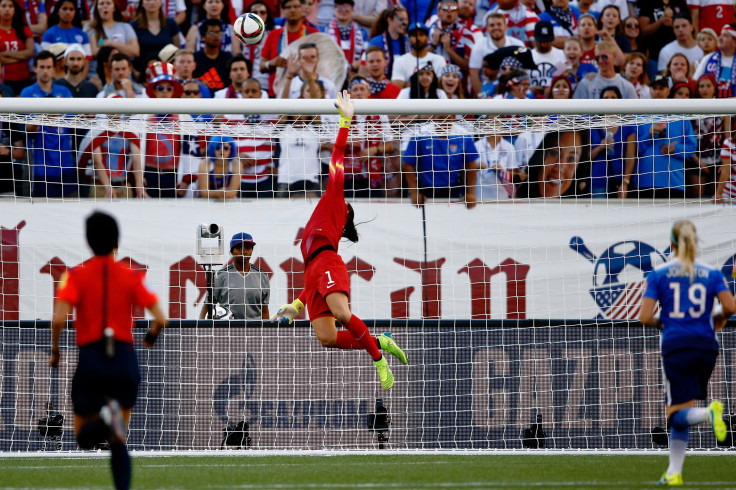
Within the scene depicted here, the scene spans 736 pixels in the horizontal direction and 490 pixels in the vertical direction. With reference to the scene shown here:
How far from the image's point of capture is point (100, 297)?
630cm

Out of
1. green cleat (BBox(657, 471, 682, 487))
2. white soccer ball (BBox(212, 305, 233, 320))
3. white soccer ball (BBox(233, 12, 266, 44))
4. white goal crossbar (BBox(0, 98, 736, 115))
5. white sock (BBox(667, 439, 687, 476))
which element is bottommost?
green cleat (BBox(657, 471, 682, 487))

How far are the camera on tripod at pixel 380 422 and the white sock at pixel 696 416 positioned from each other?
447cm

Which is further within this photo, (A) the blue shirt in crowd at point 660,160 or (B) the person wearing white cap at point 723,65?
(B) the person wearing white cap at point 723,65

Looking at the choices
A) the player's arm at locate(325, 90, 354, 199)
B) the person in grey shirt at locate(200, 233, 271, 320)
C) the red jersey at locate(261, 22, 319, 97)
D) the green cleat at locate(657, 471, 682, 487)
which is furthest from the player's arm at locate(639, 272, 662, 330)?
the red jersey at locate(261, 22, 319, 97)

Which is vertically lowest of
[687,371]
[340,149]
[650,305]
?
[687,371]

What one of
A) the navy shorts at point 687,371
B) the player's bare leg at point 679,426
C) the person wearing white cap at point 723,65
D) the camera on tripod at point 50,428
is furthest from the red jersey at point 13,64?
the player's bare leg at point 679,426

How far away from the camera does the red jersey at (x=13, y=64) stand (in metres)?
15.0

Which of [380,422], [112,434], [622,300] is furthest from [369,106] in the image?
[112,434]

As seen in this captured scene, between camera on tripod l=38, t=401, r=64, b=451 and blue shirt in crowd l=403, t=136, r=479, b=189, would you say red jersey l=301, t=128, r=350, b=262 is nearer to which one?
blue shirt in crowd l=403, t=136, r=479, b=189

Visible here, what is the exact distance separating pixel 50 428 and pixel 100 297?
17.0ft

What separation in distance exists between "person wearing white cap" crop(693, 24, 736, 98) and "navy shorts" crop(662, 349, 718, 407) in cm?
838

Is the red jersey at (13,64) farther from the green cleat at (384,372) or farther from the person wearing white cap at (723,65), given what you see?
the person wearing white cap at (723,65)

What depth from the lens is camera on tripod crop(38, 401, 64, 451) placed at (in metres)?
10.9

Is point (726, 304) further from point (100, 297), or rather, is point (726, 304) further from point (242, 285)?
point (242, 285)
